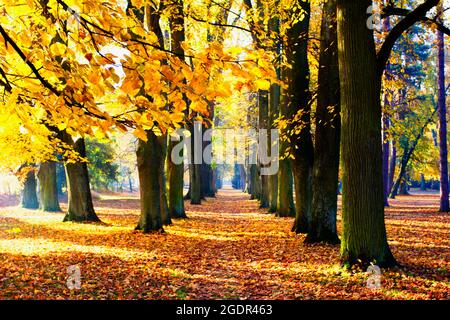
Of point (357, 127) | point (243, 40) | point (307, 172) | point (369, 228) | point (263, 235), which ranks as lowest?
point (263, 235)

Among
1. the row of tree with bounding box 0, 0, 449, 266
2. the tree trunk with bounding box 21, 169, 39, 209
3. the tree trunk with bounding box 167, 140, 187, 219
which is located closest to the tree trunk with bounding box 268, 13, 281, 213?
the row of tree with bounding box 0, 0, 449, 266

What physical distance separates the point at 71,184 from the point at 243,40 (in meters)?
9.31

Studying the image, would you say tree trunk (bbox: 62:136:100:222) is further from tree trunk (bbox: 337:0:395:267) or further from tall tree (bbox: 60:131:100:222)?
tree trunk (bbox: 337:0:395:267)

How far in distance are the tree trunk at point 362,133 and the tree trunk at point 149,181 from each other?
6.95 m

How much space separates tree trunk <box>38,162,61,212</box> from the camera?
22.3 metres

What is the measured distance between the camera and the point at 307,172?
12.1 m

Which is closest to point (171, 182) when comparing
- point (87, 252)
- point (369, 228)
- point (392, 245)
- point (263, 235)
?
point (263, 235)

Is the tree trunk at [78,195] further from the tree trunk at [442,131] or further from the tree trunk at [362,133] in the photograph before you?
the tree trunk at [442,131]

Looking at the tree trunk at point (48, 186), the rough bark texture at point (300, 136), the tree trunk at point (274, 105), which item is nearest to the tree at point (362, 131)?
the rough bark texture at point (300, 136)

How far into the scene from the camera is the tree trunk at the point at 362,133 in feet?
22.9

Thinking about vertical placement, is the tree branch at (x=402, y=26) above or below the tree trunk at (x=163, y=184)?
above

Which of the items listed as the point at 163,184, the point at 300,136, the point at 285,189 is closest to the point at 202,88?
the point at 300,136
